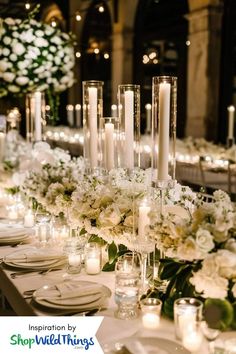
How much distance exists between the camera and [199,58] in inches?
352

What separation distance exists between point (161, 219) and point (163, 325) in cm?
35

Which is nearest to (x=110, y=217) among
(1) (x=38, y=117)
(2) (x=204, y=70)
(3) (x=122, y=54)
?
(1) (x=38, y=117)

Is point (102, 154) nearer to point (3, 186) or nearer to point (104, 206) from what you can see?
point (104, 206)

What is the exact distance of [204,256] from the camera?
1751 millimetres

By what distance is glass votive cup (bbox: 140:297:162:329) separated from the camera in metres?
1.84

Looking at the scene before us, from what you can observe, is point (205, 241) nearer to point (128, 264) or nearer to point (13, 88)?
point (128, 264)

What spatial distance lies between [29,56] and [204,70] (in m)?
4.67

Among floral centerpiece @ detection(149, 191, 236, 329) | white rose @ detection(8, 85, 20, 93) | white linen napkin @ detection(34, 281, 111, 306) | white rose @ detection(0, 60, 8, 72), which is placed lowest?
white linen napkin @ detection(34, 281, 111, 306)

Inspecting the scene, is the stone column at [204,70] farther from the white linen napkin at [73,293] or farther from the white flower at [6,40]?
the white linen napkin at [73,293]

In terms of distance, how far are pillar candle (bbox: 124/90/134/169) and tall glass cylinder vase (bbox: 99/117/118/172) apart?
0.08 meters

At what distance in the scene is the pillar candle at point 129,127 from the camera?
2.82 metres

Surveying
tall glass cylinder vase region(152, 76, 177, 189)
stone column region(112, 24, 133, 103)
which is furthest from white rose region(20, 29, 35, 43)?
stone column region(112, 24, 133, 103)

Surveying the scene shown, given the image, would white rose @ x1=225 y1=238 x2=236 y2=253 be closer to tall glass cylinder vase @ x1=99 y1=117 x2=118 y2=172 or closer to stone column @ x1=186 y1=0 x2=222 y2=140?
tall glass cylinder vase @ x1=99 y1=117 x2=118 y2=172

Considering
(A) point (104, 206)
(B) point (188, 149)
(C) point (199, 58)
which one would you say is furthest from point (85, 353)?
(C) point (199, 58)
